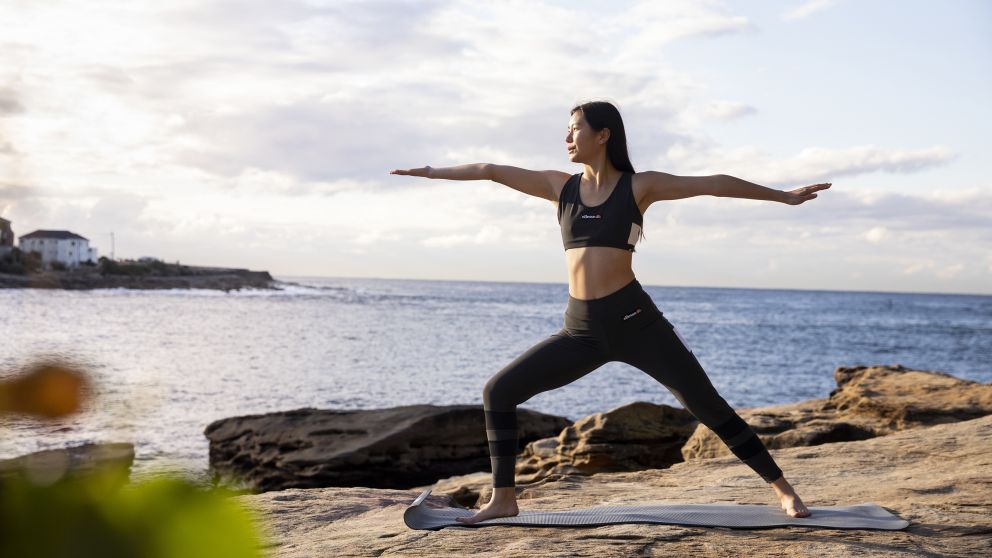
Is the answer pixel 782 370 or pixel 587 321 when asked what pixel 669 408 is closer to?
pixel 587 321

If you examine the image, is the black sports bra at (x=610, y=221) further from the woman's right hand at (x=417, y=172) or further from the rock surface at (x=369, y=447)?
the rock surface at (x=369, y=447)

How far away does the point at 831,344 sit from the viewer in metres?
53.4

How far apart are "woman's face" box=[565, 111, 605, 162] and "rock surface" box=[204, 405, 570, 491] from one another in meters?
7.39

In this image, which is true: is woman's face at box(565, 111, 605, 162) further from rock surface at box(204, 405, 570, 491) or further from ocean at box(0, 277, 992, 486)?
rock surface at box(204, 405, 570, 491)

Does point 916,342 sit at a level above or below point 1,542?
below

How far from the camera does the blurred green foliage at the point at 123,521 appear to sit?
875mm

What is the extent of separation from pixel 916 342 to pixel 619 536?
6083cm

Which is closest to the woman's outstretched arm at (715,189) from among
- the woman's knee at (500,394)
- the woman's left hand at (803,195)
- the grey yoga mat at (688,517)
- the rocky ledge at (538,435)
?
the woman's left hand at (803,195)

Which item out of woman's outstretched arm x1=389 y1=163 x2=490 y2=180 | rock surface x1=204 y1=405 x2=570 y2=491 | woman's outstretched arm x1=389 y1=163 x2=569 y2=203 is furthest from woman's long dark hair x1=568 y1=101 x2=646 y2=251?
rock surface x1=204 y1=405 x2=570 y2=491

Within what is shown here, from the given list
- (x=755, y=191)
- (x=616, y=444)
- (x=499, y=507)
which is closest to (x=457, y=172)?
(x=755, y=191)

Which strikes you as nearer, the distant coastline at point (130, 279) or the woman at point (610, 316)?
the woman at point (610, 316)

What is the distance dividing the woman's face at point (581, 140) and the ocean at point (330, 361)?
2704 mm

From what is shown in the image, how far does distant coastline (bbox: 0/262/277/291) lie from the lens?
10069 centimetres

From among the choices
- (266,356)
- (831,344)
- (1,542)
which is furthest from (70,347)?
(831,344)
